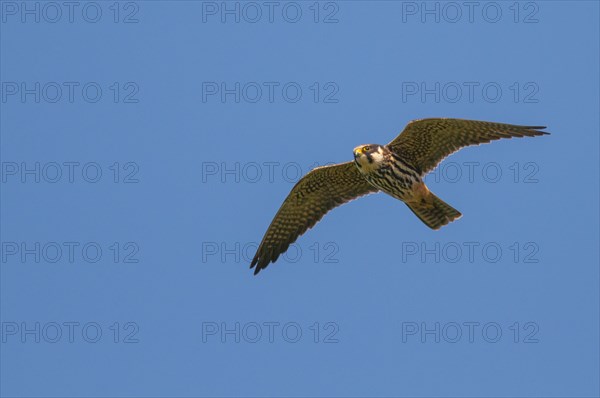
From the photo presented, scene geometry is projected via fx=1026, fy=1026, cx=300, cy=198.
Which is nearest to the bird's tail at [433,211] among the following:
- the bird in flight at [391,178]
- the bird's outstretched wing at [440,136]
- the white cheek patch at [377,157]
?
the bird in flight at [391,178]

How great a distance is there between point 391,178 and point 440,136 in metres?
1.00

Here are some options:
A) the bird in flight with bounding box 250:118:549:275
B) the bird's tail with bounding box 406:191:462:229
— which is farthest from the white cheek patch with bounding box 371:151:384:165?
the bird's tail with bounding box 406:191:462:229

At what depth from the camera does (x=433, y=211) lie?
631 inches

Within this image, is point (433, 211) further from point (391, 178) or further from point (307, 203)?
point (307, 203)

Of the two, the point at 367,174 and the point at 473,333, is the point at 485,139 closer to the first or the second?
the point at 367,174

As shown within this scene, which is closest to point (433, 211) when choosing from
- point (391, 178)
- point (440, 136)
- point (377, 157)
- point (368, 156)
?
point (391, 178)

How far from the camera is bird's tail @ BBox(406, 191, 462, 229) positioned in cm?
1589

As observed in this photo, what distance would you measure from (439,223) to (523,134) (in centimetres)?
194

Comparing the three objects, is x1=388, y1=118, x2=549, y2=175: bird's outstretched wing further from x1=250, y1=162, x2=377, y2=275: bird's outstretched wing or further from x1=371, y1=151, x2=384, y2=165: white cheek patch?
x1=250, y1=162, x2=377, y2=275: bird's outstretched wing

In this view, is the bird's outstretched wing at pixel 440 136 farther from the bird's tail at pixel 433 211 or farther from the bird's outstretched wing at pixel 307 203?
the bird's outstretched wing at pixel 307 203

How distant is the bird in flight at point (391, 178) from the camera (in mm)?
15453

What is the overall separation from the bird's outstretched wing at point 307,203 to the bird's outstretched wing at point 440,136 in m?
1.12

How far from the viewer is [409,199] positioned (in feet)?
52.5

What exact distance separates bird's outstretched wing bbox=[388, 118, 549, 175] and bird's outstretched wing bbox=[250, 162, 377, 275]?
112 centimetres
